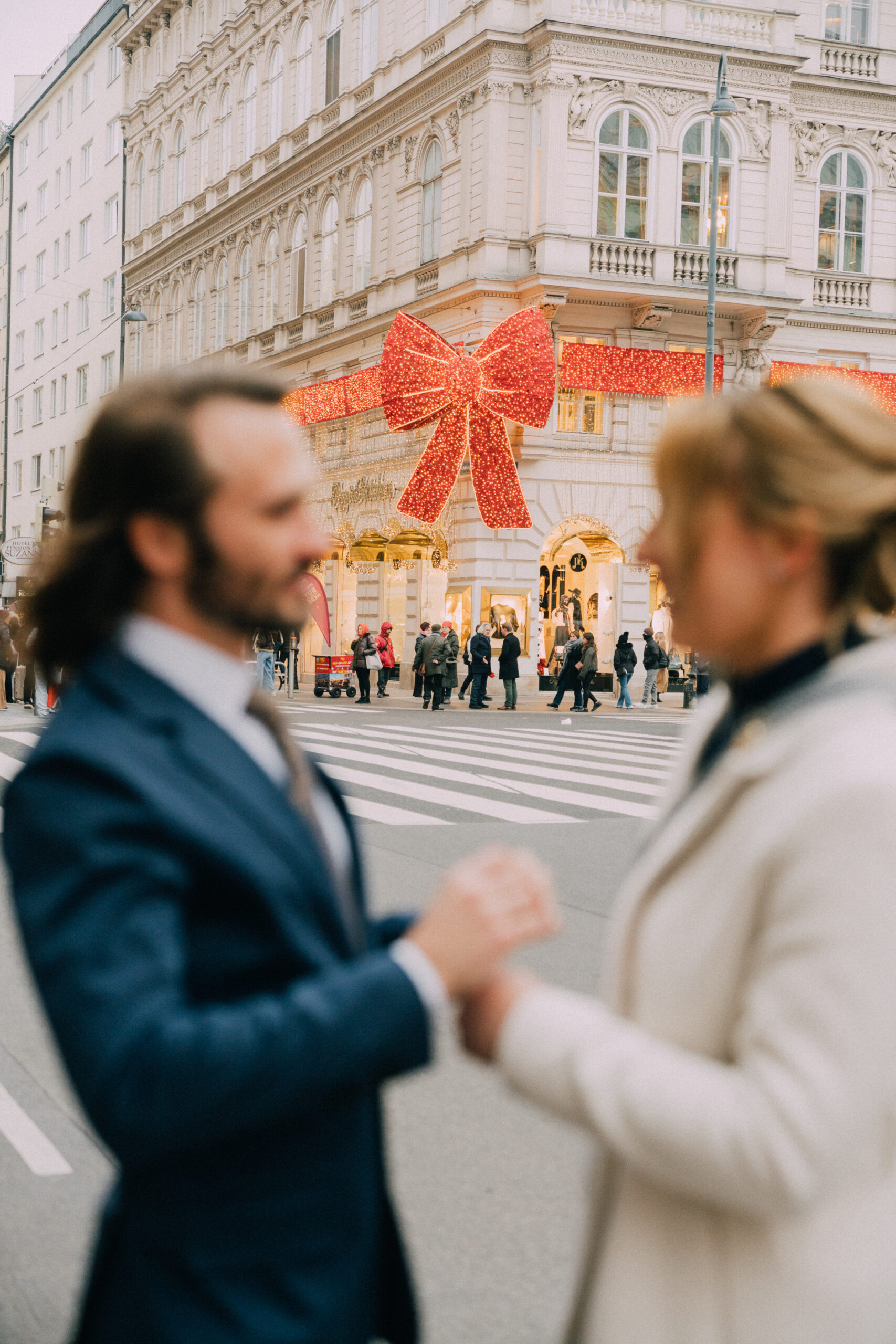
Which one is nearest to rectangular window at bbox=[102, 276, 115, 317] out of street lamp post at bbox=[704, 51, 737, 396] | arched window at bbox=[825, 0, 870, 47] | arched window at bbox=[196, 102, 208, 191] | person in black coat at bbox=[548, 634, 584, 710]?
arched window at bbox=[196, 102, 208, 191]

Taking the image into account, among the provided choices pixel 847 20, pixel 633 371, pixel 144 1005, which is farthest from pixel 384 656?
pixel 144 1005

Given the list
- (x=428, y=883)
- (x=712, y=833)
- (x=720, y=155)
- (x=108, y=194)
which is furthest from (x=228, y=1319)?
(x=108, y=194)

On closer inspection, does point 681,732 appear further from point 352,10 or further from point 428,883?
point 352,10

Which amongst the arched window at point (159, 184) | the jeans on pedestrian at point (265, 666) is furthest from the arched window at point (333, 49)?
the jeans on pedestrian at point (265, 666)

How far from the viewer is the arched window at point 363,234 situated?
33812 millimetres

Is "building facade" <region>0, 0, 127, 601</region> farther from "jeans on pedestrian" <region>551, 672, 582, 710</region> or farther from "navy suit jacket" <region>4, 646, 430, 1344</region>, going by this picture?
"navy suit jacket" <region>4, 646, 430, 1344</region>

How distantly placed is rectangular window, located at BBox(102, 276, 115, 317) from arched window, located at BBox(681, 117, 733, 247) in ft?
92.8

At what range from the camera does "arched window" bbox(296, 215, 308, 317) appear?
37.0 m

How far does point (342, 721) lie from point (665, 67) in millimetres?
16135

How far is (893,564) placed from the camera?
1.41 m

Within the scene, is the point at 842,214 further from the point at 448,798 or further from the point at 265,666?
the point at 448,798

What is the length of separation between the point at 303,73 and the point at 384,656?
57.8ft

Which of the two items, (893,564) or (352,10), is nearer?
(893,564)

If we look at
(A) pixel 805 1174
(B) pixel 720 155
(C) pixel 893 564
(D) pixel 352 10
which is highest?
(D) pixel 352 10
